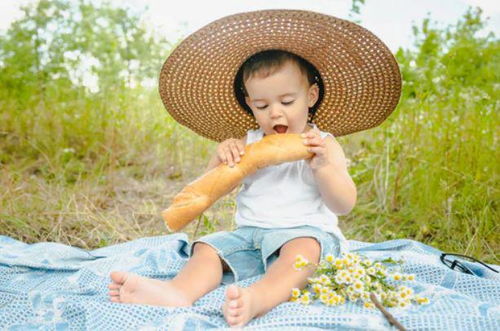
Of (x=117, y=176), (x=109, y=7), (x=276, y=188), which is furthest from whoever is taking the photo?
(x=109, y=7)

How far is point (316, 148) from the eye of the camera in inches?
73.4

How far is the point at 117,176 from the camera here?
153 inches

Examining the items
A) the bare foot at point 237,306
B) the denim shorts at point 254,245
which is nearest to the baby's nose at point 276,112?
the denim shorts at point 254,245

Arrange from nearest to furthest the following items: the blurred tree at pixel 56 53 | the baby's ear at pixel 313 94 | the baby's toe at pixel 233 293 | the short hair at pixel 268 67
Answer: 1. the baby's toe at pixel 233 293
2. the short hair at pixel 268 67
3. the baby's ear at pixel 313 94
4. the blurred tree at pixel 56 53

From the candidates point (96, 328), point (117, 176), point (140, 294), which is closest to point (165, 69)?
point (140, 294)

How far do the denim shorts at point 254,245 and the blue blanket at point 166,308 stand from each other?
0.11 m

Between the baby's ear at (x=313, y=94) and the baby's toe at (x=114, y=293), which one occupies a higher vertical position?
the baby's ear at (x=313, y=94)

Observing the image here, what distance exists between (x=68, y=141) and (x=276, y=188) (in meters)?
2.54

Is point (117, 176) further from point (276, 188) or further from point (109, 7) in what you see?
point (109, 7)

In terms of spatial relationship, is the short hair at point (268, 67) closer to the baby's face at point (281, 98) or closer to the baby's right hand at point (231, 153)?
the baby's face at point (281, 98)

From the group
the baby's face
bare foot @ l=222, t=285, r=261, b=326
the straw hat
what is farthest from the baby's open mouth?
bare foot @ l=222, t=285, r=261, b=326

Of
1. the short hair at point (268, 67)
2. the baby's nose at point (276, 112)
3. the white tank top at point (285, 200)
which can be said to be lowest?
the white tank top at point (285, 200)

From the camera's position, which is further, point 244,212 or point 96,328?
point 244,212

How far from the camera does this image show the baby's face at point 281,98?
6.28ft
